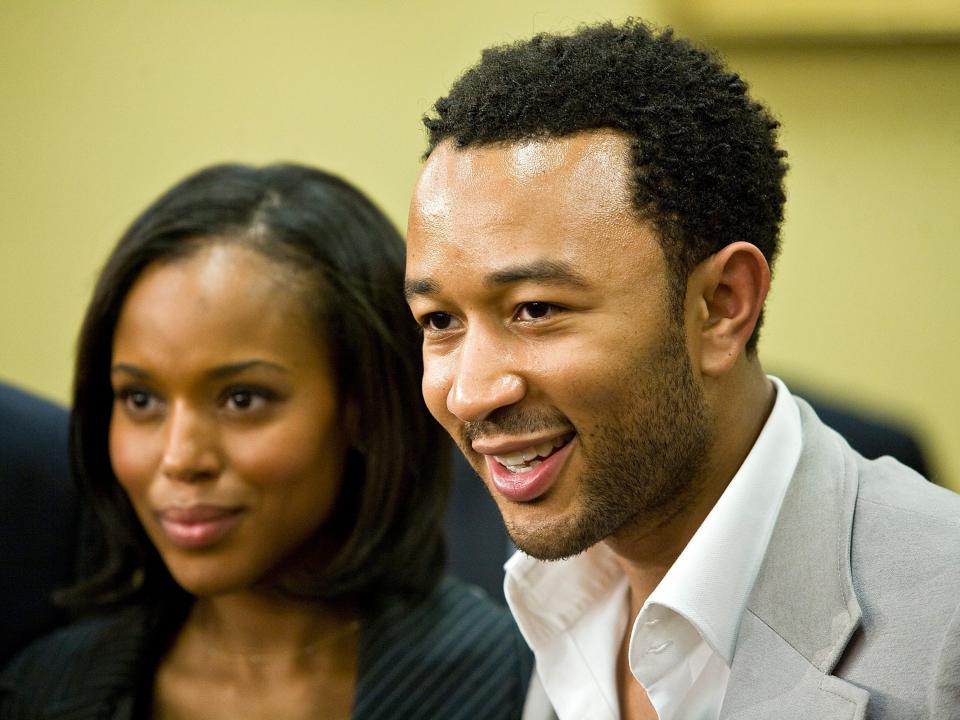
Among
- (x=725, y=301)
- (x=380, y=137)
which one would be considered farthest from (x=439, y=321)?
(x=380, y=137)

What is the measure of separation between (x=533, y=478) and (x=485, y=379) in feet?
0.35

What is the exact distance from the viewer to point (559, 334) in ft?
3.63

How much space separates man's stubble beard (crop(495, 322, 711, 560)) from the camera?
1.11m

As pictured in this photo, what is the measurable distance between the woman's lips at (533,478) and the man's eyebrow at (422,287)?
0.55ft

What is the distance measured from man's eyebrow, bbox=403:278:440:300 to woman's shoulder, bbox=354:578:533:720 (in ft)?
1.86

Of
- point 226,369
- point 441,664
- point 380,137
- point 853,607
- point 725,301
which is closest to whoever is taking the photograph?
point 853,607

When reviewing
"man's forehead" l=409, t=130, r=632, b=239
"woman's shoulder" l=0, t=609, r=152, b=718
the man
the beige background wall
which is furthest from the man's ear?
the beige background wall

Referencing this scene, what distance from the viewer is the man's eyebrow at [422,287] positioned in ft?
3.78

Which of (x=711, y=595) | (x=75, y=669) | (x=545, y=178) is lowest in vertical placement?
(x=75, y=669)

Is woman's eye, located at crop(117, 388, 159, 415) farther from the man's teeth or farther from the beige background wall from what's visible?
the beige background wall

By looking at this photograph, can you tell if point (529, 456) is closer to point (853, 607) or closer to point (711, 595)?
point (711, 595)

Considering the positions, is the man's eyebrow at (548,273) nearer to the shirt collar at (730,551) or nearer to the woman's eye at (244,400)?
the shirt collar at (730,551)

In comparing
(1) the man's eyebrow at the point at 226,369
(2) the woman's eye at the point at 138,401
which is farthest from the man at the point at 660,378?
(2) the woman's eye at the point at 138,401

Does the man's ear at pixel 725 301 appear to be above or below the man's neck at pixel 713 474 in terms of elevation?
above
